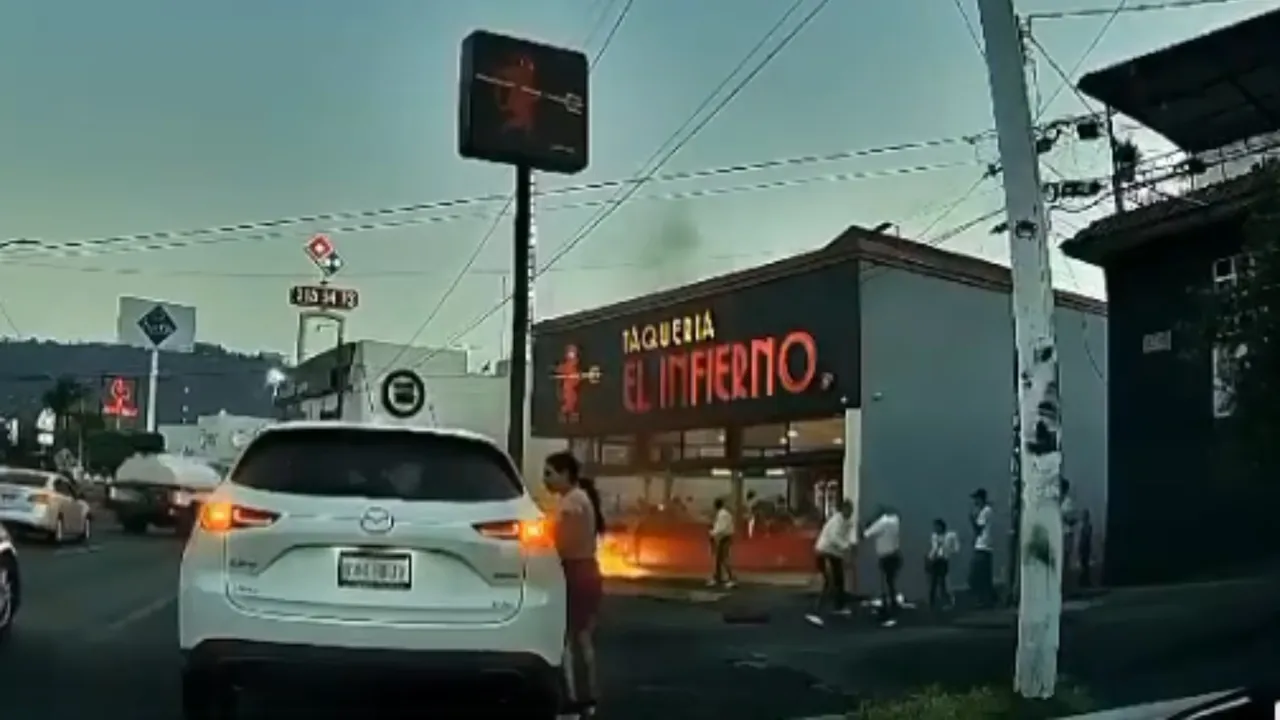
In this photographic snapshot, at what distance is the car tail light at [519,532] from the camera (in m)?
5.80

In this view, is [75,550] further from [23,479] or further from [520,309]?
[520,309]

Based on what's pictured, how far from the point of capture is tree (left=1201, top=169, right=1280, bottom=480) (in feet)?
35.3

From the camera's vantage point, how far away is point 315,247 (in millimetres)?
9984

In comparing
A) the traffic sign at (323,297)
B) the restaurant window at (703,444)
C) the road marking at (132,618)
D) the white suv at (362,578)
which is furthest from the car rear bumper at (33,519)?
the white suv at (362,578)

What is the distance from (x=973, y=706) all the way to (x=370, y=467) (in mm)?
3879

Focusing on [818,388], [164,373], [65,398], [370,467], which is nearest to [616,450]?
[818,388]

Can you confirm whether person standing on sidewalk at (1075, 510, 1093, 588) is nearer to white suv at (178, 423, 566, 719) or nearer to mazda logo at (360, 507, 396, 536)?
white suv at (178, 423, 566, 719)

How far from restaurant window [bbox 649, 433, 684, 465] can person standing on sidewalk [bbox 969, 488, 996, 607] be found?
295cm

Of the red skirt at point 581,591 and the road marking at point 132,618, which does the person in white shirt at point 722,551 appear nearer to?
the red skirt at point 581,591

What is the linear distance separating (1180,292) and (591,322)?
6.24 meters

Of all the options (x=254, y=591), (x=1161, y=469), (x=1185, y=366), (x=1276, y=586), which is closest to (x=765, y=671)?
(x=254, y=591)

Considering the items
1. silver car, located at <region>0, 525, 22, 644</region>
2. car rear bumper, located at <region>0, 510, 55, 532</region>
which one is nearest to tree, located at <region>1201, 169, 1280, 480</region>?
silver car, located at <region>0, 525, 22, 644</region>

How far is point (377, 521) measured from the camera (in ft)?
18.6

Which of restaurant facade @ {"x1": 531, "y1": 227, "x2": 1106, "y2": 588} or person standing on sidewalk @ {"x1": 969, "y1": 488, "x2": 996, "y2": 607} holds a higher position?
restaurant facade @ {"x1": 531, "y1": 227, "x2": 1106, "y2": 588}
